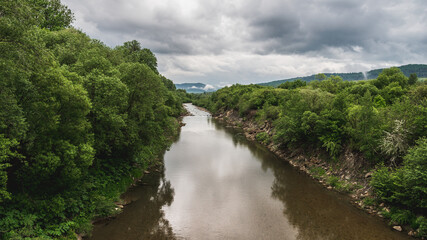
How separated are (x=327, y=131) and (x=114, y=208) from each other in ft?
92.9

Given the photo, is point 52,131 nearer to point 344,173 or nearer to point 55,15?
point 344,173

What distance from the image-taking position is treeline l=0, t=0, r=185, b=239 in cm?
1088

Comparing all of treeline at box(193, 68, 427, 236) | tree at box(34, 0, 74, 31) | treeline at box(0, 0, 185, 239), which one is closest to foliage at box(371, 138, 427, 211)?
treeline at box(193, 68, 427, 236)

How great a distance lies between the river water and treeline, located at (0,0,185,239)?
298 centimetres

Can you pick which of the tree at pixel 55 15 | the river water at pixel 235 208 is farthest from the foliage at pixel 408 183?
the tree at pixel 55 15

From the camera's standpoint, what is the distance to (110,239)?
656 inches

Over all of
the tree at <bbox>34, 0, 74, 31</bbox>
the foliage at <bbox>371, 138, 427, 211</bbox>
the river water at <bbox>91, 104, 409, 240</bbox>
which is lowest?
the river water at <bbox>91, 104, 409, 240</bbox>

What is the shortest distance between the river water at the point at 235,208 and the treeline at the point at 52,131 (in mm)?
2981

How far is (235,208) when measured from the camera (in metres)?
22.3

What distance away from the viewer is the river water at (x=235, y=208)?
59.9 feet

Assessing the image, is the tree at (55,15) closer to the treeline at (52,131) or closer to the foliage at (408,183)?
the treeline at (52,131)

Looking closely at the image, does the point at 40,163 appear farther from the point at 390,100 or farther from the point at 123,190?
the point at 390,100

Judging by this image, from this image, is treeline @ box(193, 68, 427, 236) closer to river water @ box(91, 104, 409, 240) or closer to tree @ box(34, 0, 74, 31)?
river water @ box(91, 104, 409, 240)

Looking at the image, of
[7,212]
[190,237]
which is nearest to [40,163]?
[7,212]
